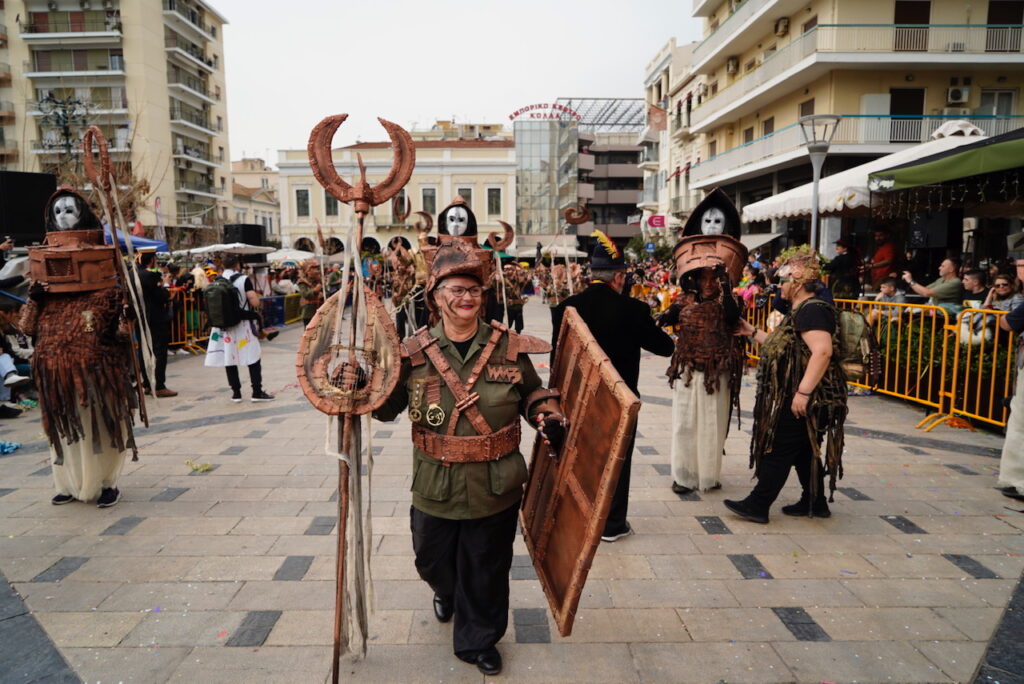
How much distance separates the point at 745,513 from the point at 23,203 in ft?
37.0

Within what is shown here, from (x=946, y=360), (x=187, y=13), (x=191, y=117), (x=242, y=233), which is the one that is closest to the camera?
(x=946, y=360)

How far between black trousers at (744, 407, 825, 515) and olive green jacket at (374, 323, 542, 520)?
90.4 inches

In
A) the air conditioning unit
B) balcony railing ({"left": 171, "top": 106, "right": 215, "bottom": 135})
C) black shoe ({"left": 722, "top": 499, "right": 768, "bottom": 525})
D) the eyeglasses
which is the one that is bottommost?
black shoe ({"left": 722, "top": 499, "right": 768, "bottom": 525})

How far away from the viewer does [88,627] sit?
3234 mm

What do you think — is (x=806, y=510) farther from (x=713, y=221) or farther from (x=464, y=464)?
(x=464, y=464)

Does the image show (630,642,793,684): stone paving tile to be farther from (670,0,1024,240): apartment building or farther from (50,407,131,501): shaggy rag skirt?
(670,0,1024,240): apartment building

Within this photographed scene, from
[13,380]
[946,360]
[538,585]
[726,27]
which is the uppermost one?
[726,27]

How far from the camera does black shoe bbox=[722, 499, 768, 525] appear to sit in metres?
4.45

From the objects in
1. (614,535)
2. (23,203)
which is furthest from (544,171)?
(614,535)

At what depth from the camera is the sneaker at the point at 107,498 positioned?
479cm

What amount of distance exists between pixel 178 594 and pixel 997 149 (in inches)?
308

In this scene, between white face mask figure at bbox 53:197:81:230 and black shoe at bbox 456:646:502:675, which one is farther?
white face mask figure at bbox 53:197:81:230

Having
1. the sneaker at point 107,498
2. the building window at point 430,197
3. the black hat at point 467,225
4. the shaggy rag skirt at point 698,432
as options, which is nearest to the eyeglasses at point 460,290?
the shaggy rag skirt at point 698,432

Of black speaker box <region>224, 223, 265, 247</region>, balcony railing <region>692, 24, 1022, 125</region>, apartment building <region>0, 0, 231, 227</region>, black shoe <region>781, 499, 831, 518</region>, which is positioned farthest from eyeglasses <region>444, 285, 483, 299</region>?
apartment building <region>0, 0, 231, 227</region>
